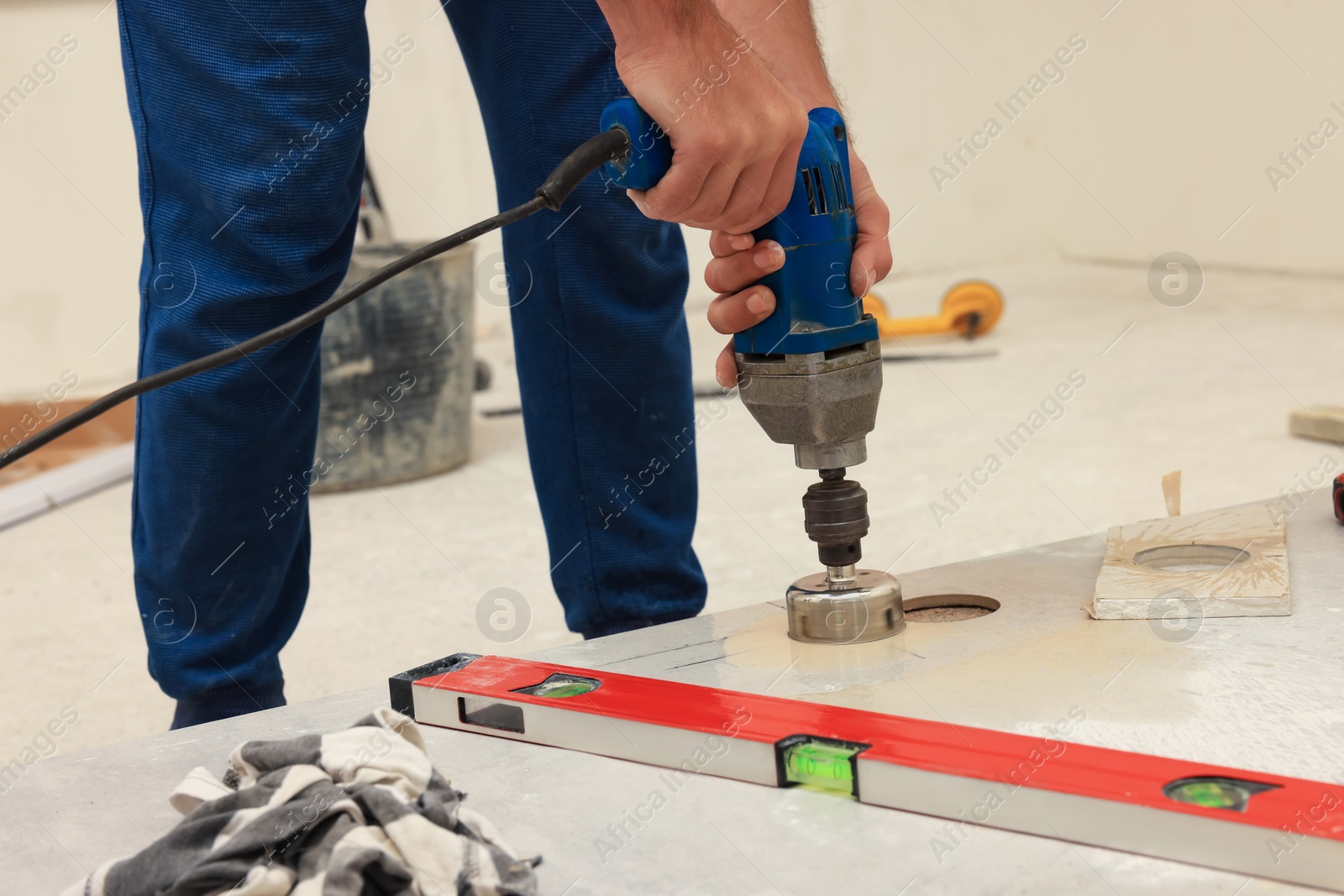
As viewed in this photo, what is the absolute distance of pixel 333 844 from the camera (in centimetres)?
65

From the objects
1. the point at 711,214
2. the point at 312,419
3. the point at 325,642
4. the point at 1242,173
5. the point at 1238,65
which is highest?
the point at 1238,65

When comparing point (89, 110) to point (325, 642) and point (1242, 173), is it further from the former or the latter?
point (1242, 173)

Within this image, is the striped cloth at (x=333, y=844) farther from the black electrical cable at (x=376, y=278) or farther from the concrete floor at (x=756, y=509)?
the concrete floor at (x=756, y=509)

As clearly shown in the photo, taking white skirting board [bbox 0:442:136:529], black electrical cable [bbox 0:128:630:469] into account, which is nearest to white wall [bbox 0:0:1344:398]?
white skirting board [bbox 0:442:136:529]

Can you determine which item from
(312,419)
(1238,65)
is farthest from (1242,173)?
(312,419)

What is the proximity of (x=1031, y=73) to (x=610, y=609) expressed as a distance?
4266 millimetres

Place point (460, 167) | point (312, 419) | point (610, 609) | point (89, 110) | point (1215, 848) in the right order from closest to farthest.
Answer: point (1215, 848) → point (312, 419) → point (610, 609) → point (89, 110) → point (460, 167)

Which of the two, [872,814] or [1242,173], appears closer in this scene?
[872,814]

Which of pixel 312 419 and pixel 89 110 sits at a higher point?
pixel 89 110

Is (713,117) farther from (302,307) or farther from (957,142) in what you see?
(957,142)

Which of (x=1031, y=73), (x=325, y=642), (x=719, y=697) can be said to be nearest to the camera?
(x=719, y=697)

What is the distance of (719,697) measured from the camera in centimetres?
84

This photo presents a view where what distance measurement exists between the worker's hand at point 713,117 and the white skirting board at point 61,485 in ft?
6.72

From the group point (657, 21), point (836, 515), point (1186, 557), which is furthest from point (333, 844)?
point (1186, 557)
